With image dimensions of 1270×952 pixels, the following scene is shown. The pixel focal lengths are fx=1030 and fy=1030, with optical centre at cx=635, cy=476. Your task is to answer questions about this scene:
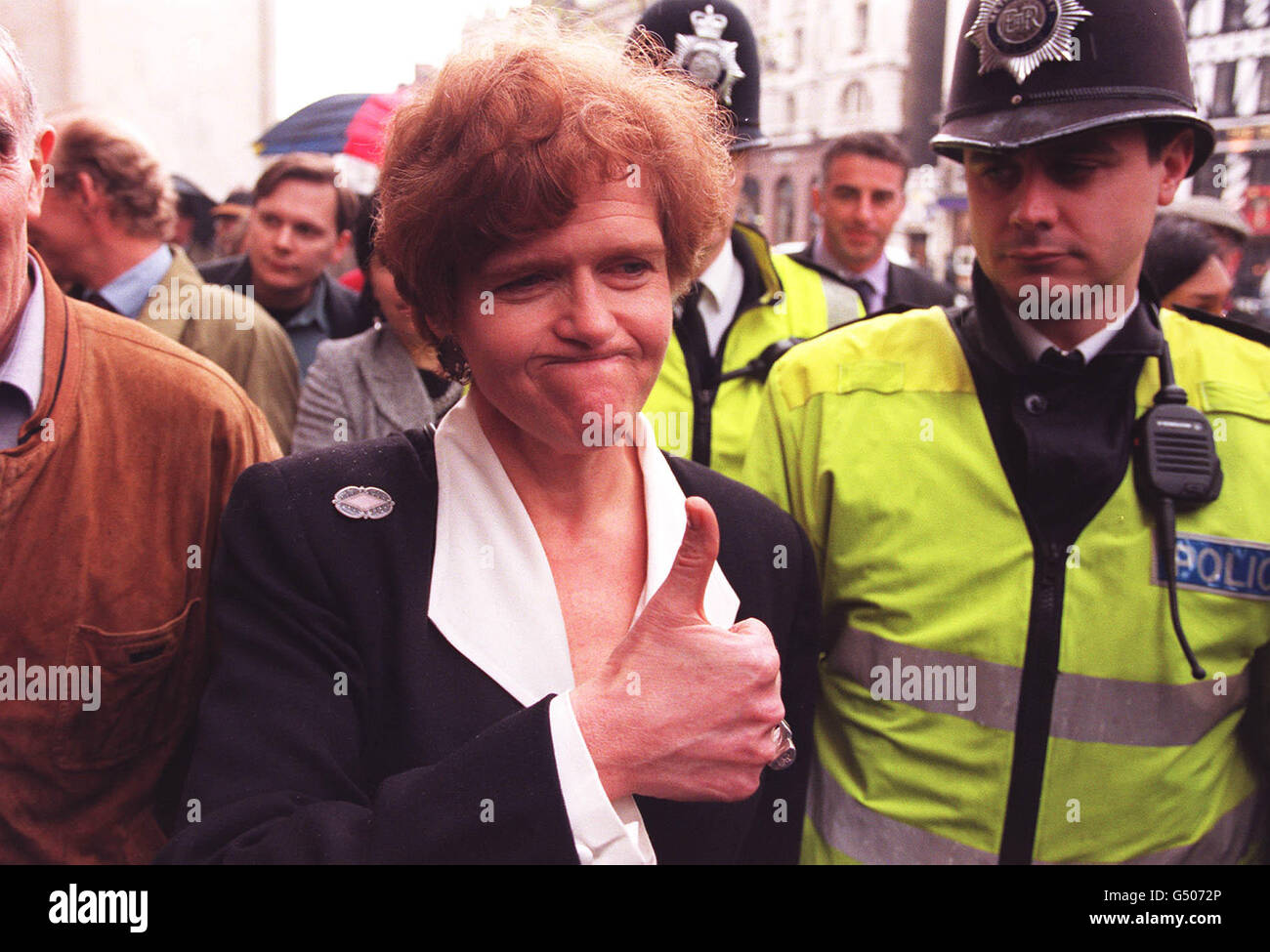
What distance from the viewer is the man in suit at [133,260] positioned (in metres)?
3.42

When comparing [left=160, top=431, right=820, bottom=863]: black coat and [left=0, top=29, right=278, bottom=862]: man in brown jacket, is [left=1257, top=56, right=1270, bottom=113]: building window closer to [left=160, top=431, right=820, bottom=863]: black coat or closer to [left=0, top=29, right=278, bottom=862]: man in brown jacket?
[left=160, top=431, right=820, bottom=863]: black coat

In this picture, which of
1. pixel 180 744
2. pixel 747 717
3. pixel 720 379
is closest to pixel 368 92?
pixel 720 379

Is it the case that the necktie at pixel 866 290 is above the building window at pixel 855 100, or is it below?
below

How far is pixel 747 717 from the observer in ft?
4.24

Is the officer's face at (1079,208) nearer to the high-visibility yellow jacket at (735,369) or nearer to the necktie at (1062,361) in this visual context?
the necktie at (1062,361)

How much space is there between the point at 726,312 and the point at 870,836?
63.0 inches

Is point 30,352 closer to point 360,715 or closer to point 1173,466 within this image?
point 360,715

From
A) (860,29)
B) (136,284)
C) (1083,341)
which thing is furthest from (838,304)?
(860,29)

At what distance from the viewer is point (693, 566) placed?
126 centimetres

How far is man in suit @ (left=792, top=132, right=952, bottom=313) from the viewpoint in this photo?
514cm

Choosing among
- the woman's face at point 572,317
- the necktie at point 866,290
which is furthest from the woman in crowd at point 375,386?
the necktie at point 866,290

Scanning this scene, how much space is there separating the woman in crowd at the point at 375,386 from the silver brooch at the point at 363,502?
1416mm
